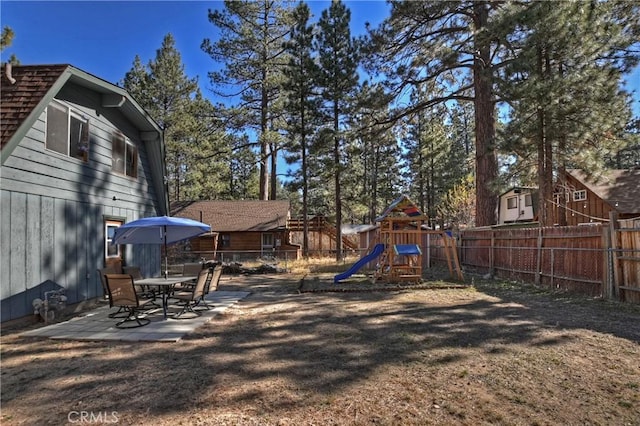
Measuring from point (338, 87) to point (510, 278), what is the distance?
42.7 feet

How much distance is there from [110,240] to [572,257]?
38.2 feet

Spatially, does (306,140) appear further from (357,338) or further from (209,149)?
(357,338)

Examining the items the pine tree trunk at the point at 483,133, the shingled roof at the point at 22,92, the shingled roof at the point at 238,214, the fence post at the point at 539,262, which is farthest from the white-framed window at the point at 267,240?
the shingled roof at the point at 22,92

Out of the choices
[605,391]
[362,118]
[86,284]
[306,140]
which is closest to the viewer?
[605,391]

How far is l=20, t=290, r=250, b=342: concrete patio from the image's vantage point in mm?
5719

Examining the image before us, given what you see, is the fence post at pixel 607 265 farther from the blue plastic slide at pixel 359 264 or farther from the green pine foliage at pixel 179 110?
the green pine foliage at pixel 179 110

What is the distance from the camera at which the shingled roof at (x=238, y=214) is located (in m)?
24.8

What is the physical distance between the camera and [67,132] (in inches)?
307

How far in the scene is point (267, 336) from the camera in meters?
5.79

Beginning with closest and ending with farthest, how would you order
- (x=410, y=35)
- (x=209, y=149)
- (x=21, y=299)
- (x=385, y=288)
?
1. (x=21, y=299)
2. (x=385, y=288)
3. (x=410, y=35)
4. (x=209, y=149)

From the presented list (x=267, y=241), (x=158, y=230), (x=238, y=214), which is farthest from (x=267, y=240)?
(x=158, y=230)

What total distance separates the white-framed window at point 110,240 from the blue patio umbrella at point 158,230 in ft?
2.80

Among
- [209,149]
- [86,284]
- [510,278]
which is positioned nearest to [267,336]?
[86,284]

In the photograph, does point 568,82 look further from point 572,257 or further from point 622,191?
point 622,191
